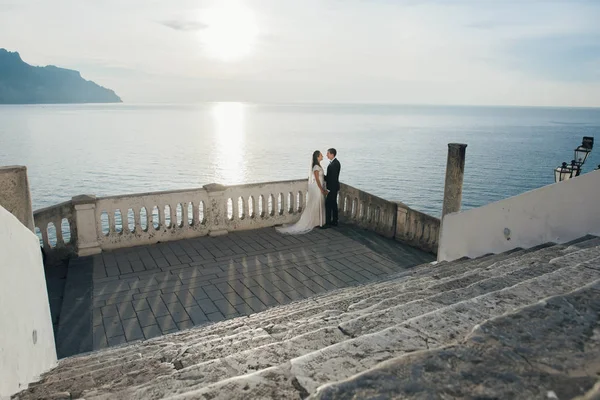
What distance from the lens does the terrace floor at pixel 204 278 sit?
6.33 metres

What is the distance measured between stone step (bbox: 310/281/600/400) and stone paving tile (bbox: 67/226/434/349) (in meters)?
4.82

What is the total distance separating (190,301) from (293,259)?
2.53 meters

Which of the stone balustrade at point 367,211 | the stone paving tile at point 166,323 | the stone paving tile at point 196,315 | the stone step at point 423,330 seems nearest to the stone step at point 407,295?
the stone step at point 423,330

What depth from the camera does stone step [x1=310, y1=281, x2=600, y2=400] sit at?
175 centimetres

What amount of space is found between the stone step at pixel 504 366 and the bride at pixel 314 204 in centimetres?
841

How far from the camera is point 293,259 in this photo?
29.2ft

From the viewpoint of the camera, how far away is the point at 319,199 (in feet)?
35.9

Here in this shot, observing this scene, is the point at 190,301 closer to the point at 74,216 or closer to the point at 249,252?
the point at 249,252

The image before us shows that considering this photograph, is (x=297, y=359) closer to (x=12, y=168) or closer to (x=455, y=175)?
(x=12, y=168)

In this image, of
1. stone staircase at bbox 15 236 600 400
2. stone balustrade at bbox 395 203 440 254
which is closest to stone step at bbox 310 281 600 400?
stone staircase at bbox 15 236 600 400

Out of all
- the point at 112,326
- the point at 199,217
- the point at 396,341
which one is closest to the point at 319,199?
the point at 199,217

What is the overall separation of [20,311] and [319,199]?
8.32m

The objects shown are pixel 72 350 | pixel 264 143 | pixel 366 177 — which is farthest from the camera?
pixel 264 143

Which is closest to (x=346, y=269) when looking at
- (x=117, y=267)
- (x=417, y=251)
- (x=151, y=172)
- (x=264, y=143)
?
(x=417, y=251)
